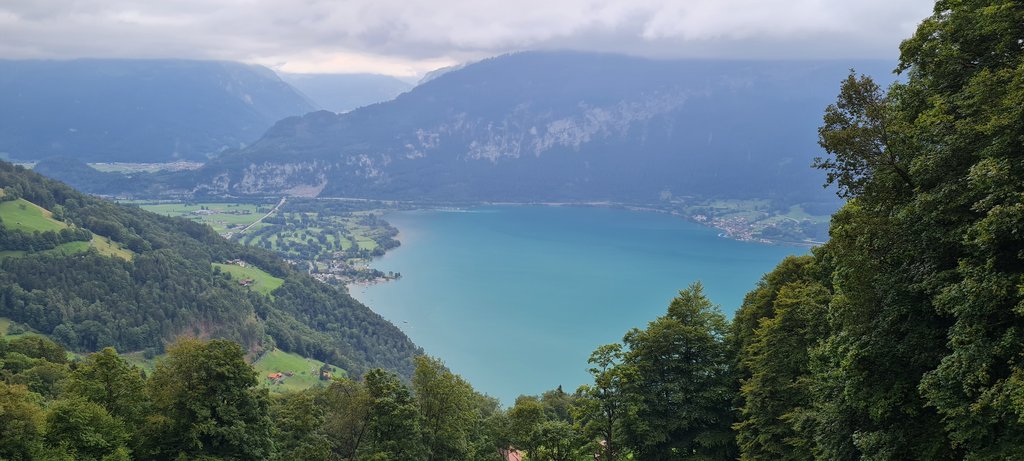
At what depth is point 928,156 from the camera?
1087 cm

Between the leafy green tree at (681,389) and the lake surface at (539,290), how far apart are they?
109 ft

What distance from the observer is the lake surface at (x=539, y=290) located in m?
83.9

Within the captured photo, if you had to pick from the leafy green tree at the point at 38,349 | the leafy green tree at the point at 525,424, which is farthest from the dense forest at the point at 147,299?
the leafy green tree at the point at 525,424

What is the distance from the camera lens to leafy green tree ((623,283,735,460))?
1994 centimetres

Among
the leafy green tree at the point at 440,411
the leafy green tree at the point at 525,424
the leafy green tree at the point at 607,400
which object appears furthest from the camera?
the leafy green tree at the point at 440,411

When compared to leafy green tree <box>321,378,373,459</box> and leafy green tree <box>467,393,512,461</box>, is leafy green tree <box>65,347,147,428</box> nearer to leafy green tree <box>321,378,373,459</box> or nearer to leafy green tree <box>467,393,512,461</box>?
leafy green tree <box>321,378,373,459</box>

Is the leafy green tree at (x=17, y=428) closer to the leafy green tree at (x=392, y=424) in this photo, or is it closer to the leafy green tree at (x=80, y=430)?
the leafy green tree at (x=80, y=430)

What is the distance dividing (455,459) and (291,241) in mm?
160503

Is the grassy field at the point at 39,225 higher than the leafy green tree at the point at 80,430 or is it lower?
lower

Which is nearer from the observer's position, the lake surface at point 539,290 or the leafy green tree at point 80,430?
the leafy green tree at point 80,430

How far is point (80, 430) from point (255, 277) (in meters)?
96.9

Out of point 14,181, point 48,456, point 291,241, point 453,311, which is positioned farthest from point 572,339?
point 291,241

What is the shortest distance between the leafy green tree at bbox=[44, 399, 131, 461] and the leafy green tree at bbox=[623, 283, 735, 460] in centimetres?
1510

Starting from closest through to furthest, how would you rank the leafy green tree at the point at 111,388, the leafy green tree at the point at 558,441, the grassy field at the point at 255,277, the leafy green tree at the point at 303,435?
the leafy green tree at the point at 111,388
the leafy green tree at the point at 558,441
the leafy green tree at the point at 303,435
the grassy field at the point at 255,277
